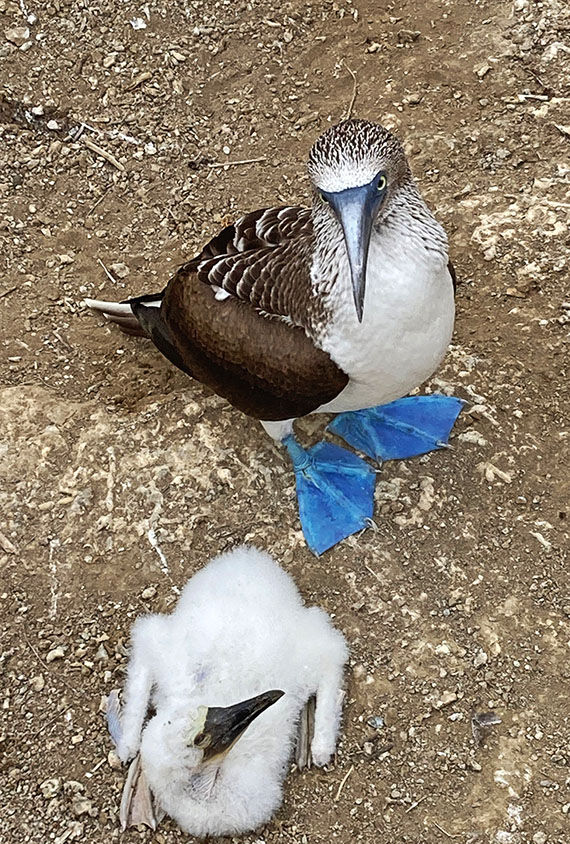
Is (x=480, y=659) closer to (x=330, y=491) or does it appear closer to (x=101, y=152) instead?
(x=330, y=491)

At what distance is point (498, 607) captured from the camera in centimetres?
377

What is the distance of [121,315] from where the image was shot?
462 centimetres

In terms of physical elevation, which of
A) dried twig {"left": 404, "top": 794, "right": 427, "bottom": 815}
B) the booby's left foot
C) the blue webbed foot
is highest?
the booby's left foot

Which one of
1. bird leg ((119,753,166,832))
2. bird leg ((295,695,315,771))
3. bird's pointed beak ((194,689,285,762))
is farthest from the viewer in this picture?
bird leg ((295,695,315,771))

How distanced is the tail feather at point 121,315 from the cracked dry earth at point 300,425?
0.41 ft

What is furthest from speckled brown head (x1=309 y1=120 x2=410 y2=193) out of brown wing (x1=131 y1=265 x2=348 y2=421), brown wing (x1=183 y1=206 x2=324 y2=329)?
brown wing (x1=131 y1=265 x2=348 y2=421)

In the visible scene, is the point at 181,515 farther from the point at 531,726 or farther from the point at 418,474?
the point at 531,726

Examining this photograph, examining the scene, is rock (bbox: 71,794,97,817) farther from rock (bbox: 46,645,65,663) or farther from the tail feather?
the tail feather

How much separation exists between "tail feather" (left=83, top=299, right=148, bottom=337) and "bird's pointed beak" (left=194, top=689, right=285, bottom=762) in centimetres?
193

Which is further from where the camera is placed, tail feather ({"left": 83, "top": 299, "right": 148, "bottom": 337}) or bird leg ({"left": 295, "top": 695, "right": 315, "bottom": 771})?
tail feather ({"left": 83, "top": 299, "right": 148, "bottom": 337})

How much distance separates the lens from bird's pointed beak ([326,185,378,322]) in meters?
3.05

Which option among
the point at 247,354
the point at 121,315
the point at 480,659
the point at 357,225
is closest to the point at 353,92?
the point at 121,315

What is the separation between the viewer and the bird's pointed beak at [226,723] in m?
3.17

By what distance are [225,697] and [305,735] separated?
337 millimetres
